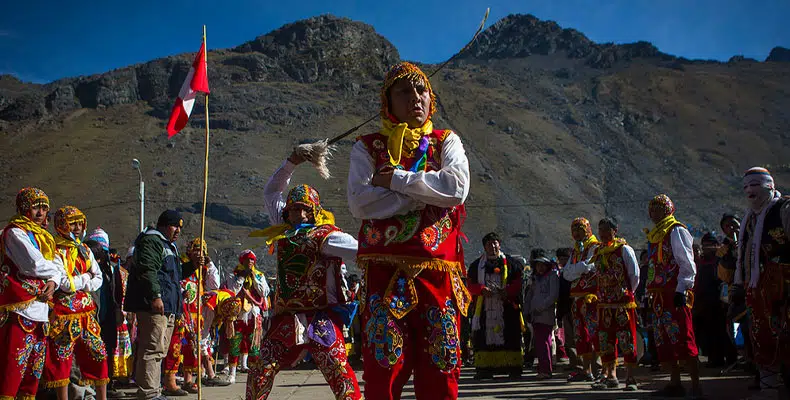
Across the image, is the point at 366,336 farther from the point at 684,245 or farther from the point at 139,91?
the point at 139,91

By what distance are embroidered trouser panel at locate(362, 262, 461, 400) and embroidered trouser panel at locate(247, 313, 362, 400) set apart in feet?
5.10

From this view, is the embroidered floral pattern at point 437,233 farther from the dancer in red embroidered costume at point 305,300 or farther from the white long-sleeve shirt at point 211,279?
the white long-sleeve shirt at point 211,279

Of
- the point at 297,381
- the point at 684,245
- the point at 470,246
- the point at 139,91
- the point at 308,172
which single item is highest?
the point at 139,91

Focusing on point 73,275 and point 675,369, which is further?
point 675,369

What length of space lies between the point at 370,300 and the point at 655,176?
10252 centimetres

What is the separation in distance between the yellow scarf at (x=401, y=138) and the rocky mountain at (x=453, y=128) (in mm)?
57107

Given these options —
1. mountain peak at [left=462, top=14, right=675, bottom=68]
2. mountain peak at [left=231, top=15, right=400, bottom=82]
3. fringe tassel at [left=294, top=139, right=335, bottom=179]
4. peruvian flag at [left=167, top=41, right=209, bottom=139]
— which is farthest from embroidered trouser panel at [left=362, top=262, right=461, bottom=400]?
mountain peak at [left=462, top=14, right=675, bottom=68]

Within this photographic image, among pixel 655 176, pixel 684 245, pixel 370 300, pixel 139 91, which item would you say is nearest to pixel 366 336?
pixel 370 300

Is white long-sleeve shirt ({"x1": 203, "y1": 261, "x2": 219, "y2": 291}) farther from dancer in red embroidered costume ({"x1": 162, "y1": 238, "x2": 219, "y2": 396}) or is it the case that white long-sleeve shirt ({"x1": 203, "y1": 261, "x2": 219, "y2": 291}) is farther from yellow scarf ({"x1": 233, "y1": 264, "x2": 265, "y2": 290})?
dancer in red embroidered costume ({"x1": 162, "y1": 238, "x2": 219, "y2": 396})

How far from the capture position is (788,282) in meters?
6.54

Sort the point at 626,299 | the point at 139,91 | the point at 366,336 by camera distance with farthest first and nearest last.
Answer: the point at 139,91
the point at 626,299
the point at 366,336

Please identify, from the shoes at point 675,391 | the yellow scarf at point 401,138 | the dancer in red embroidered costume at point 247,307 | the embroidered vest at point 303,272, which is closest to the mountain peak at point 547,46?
the dancer in red embroidered costume at point 247,307

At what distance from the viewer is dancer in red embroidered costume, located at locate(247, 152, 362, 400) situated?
545cm

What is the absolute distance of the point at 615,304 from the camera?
9.55 metres
